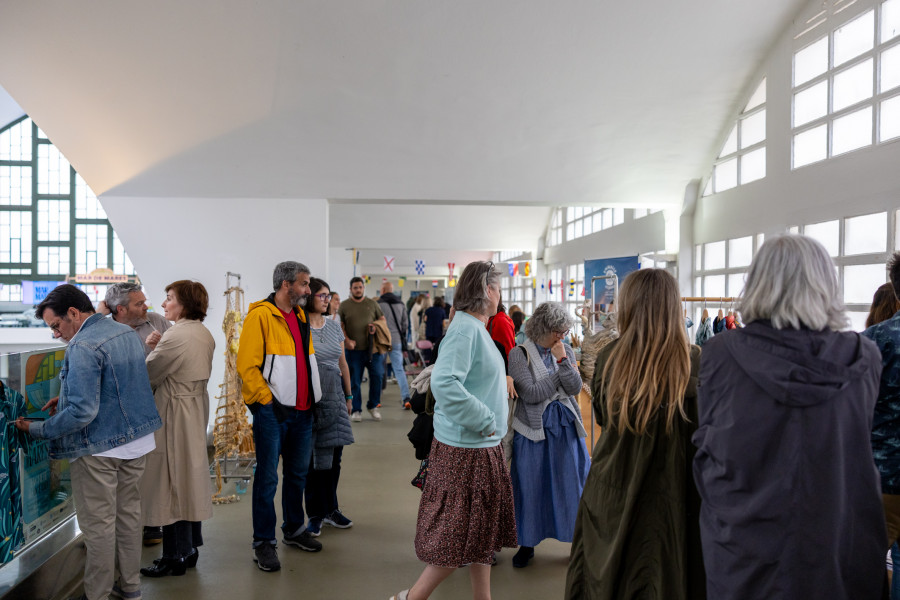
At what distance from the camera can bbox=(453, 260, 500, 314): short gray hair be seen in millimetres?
2531

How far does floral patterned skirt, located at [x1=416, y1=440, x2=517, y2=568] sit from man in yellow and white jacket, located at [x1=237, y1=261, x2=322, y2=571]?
3.46ft

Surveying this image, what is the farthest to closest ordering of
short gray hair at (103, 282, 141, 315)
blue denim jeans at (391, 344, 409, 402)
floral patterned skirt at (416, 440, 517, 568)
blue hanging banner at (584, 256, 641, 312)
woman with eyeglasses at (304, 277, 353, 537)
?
blue denim jeans at (391, 344, 409, 402) < blue hanging banner at (584, 256, 641, 312) < woman with eyeglasses at (304, 277, 353, 537) < short gray hair at (103, 282, 141, 315) < floral patterned skirt at (416, 440, 517, 568)

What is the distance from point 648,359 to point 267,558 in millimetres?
2443

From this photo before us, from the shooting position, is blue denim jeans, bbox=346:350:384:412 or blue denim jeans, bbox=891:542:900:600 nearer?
blue denim jeans, bbox=891:542:900:600

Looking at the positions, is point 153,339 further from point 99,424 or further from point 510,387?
point 510,387

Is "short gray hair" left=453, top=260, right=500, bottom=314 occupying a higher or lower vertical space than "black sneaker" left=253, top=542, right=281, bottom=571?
higher

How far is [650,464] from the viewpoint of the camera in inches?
73.0

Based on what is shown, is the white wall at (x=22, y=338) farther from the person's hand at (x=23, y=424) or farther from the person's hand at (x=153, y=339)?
the person's hand at (x=23, y=424)

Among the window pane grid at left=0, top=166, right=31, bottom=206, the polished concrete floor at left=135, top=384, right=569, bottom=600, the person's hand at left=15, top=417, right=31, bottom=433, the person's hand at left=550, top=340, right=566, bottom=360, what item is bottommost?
the polished concrete floor at left=135, top=384, right=569, bottom=600

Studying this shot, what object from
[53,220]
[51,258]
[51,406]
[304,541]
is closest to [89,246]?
[51,258]

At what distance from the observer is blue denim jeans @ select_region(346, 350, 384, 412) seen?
738 centimetres

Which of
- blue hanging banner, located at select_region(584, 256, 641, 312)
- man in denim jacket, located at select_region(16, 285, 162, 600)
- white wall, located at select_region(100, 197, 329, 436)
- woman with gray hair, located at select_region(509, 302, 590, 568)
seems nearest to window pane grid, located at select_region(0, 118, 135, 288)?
white wall, located at select_region(100, 197, 329, 436)

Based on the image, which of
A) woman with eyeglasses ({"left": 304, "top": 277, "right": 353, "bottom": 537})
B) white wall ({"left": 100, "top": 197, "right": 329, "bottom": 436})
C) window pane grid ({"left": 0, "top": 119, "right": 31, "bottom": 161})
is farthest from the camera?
window pane grid ({"left": 0, "top": 119, "right": 31, "bottom": 161})

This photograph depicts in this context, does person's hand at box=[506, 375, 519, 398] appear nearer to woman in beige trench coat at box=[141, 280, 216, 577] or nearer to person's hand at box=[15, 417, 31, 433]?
woman in beige trench coat at box=[141, 280, 216, 577]
